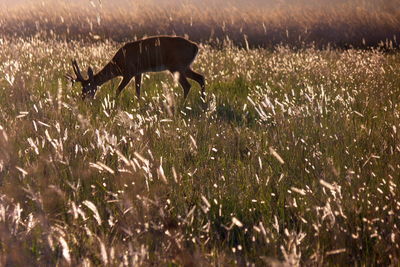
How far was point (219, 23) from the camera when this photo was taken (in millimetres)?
18172

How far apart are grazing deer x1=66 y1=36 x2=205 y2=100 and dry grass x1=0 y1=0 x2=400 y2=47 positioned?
814 cm

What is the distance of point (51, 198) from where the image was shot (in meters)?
2.83

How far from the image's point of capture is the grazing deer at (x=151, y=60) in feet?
25.6

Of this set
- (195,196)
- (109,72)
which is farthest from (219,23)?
(195,196)

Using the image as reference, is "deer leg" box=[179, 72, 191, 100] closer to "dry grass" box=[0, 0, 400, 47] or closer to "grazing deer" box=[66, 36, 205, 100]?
"grazing deer" box=[66, 36, 205, 100]

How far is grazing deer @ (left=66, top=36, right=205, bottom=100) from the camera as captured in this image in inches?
307

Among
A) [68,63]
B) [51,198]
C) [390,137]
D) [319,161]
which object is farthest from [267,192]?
[68,63]

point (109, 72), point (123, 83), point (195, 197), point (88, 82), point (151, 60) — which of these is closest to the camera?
point (195, 197)

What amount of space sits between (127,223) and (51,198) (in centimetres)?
55

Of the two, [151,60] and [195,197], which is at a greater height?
[195,197]

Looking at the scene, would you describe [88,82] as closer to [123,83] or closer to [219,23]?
[123,83]

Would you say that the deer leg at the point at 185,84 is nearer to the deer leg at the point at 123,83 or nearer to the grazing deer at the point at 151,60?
the grazing deer at the point at 151,60

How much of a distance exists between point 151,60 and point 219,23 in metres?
10.6

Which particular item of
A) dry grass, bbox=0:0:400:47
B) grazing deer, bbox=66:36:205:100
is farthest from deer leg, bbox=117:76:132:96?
dry grass, bbox=0:0:400:47
